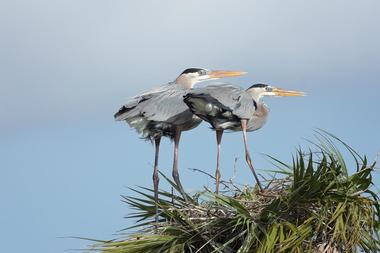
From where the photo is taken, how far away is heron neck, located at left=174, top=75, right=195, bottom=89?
43.5 feet

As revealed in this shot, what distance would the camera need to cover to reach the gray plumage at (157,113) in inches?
472

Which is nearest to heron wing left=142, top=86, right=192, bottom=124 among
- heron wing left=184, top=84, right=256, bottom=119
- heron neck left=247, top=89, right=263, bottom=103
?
heron wing left=184, top=84, right=256, bottom=119

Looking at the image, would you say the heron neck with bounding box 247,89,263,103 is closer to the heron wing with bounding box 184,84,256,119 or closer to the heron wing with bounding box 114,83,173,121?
the heron wing with bounding box 184,84,256,119

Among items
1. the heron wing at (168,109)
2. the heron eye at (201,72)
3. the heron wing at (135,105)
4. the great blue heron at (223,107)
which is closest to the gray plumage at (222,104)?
the great blue heron at (223,107)

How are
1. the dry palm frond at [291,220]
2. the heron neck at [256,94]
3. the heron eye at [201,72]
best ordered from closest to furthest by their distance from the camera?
the dry palm frond at [291,220]
the heron eye at [201,72]
the heron neck at [256,94]

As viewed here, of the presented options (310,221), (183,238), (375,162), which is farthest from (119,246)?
(375,162)

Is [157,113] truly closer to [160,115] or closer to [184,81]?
[160,115]

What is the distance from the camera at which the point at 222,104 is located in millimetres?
11883

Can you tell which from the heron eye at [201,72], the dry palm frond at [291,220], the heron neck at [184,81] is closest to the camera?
the dry palm frond at [291,220]

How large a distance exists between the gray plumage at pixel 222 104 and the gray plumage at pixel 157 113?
0.24 metres

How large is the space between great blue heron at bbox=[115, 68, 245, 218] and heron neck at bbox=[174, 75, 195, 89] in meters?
0.08

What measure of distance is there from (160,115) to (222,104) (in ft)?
2.26

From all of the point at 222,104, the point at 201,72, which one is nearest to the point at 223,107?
the point at 222,104

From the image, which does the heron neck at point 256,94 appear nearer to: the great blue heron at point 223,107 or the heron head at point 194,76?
the heron head at point 194,76
